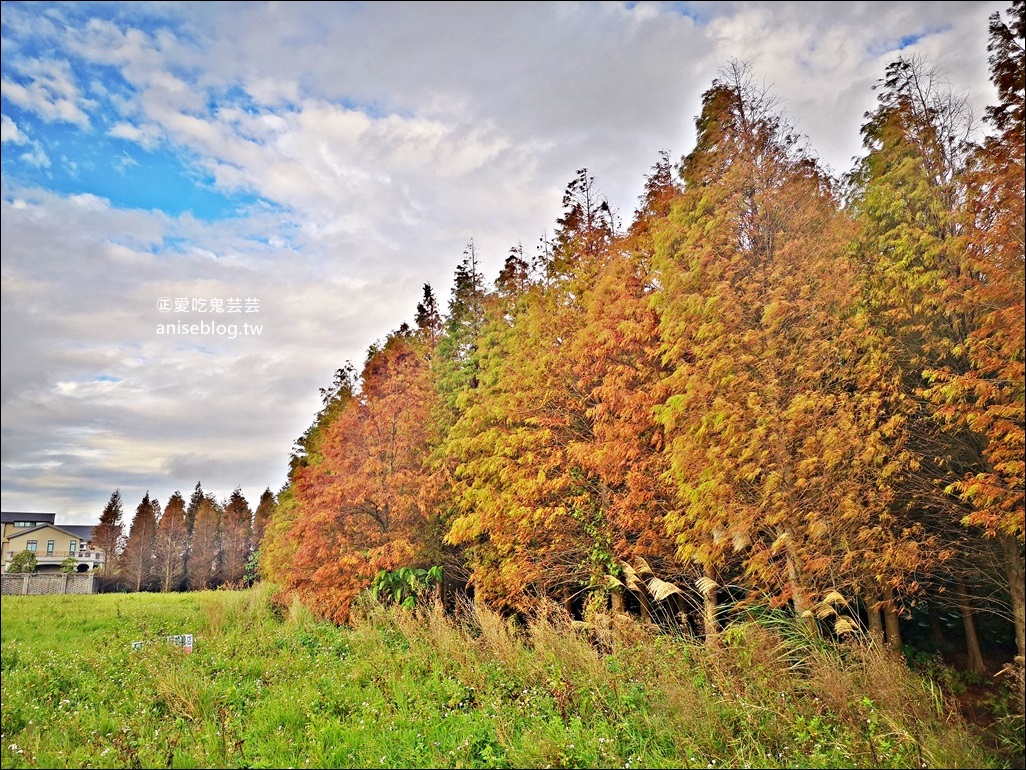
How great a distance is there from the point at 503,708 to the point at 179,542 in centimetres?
5371

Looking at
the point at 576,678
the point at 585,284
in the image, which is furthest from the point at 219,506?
the point at 576,678

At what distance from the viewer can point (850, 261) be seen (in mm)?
9117

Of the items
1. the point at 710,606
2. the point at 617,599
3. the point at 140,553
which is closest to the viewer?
the point at 710,606

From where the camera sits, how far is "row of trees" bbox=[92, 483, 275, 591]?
47.7 m

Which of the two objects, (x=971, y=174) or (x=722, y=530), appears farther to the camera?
(x=722, y=530)

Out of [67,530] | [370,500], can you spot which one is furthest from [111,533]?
[370,500]

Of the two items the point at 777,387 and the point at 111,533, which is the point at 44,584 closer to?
the point at 111,533

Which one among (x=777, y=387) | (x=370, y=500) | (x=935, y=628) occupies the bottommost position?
(x=935, y=628)

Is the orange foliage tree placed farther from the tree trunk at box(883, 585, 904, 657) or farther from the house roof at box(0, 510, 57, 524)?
the house roof at box(0, 510, 57, 524)

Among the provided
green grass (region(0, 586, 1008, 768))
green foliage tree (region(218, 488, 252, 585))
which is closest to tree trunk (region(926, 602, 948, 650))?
green grass (region(0, 586, 1008, 768))

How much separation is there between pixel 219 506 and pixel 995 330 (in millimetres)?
60445

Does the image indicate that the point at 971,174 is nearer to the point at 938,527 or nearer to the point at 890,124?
the point at 890,124

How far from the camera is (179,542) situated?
51125 millimetres

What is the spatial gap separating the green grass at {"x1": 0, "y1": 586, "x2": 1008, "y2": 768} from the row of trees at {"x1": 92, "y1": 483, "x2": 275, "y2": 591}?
137 feet
